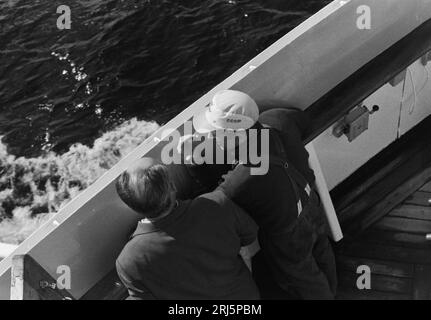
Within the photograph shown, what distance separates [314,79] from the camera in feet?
13.7

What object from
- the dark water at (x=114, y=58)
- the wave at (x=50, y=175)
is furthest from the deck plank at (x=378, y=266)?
the dark water at (x=114, y=58)

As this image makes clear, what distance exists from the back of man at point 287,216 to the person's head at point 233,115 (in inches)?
6.2

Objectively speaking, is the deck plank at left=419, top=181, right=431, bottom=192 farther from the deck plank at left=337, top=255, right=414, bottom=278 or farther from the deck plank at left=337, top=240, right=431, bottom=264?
the deck plank at left=337, top=255, right=414, bottom=278

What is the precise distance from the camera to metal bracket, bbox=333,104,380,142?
4156 millimetres

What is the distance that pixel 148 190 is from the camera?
2.73m

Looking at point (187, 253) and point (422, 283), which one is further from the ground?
point (187, 253)

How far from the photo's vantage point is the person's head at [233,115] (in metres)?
3.08

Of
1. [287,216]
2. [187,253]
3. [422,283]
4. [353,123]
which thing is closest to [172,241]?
[187,253]

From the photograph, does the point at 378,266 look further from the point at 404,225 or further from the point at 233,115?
the point at 233,115

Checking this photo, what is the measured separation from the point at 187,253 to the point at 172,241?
0.09 metres

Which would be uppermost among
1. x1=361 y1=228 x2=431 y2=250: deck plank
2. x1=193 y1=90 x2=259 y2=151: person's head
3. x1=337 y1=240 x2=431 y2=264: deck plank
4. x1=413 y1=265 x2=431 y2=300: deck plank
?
x1=193 y1=90 x2=259 y2=151: person's head

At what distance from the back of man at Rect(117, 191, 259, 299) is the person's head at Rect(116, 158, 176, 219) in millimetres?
84

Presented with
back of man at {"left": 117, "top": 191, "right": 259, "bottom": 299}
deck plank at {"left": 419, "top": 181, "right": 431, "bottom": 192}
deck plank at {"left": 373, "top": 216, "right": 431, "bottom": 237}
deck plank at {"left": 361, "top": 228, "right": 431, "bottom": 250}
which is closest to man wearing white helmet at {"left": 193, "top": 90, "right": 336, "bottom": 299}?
back of man at {"left": 117, "top": 191, "right": 259, "bottom": 299}

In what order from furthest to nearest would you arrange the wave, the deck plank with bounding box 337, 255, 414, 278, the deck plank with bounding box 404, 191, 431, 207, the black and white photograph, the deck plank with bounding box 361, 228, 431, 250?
the wave < the deck plank with bounding box 404, 191, 431, 207 < the deck plank with bounding box 361, 228, 431, 250 < the deck plank with bounding box 337, 255, 414, 278 < the black and white photograph
